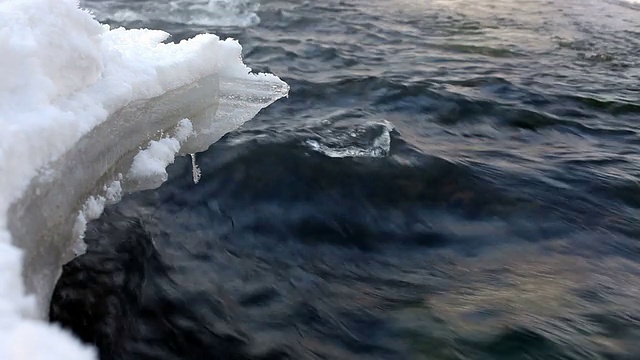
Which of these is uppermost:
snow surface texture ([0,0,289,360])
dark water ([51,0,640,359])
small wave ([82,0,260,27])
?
snow surface texture ([0,0,289,360])

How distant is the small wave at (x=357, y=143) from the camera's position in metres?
4.45

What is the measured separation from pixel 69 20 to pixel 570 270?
288 centimetres

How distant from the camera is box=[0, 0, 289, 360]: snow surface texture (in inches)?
71.2

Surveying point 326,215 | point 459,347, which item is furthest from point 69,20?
point 459,347

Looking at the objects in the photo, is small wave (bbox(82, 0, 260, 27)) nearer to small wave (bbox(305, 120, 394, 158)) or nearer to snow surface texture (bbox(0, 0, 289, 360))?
small wave (bbox(305, 120, 394, 158))

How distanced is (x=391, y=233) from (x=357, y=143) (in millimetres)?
1244

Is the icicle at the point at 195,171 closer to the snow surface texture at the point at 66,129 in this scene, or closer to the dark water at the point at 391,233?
the dark water at the point at 391,233

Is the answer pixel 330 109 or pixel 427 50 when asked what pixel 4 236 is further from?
pixel 427 50

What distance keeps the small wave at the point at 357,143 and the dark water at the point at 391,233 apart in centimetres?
2

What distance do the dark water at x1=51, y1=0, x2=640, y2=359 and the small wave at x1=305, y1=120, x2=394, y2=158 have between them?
0.07 feet

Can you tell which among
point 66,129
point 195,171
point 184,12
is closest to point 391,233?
point 195,171

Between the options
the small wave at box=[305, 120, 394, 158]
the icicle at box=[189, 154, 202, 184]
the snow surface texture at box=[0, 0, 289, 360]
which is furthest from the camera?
the small wave at box=[305, 120, 394, 158]

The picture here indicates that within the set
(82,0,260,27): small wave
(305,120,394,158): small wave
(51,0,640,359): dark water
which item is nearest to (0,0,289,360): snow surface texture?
(51,0,640,359): dark water

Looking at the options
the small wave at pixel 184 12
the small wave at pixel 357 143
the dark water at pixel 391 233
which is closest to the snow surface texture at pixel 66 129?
the dark water at pixel 391 233
